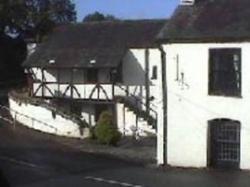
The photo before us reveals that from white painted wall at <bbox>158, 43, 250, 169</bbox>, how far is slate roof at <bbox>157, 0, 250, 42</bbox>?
0.31m

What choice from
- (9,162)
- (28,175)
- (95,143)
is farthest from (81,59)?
(28,175)

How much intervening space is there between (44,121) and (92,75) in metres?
5.72

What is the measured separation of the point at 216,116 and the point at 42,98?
27.8m

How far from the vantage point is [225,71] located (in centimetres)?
2809

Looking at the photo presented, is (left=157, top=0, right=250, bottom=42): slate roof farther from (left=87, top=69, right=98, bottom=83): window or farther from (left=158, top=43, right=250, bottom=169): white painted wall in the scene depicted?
(left=87, top=69, right=98, bottom=83): window

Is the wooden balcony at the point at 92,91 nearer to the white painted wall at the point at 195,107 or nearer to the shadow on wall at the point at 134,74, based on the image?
the shadow on wall at the point at 134,74

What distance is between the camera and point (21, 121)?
52250 millimetres

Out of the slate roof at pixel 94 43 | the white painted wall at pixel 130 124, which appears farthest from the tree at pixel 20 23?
the white painted wall at pixel 130 124

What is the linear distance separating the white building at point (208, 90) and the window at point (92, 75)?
76.6 ft

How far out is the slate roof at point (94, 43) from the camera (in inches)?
2069

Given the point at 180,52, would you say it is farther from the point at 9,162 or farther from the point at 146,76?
the point at 146,76

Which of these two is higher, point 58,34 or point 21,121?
point 58,34

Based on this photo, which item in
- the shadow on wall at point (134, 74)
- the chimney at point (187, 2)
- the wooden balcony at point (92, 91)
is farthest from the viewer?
the shadow on wall at point (134, 74)

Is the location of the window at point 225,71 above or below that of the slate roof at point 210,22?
below
